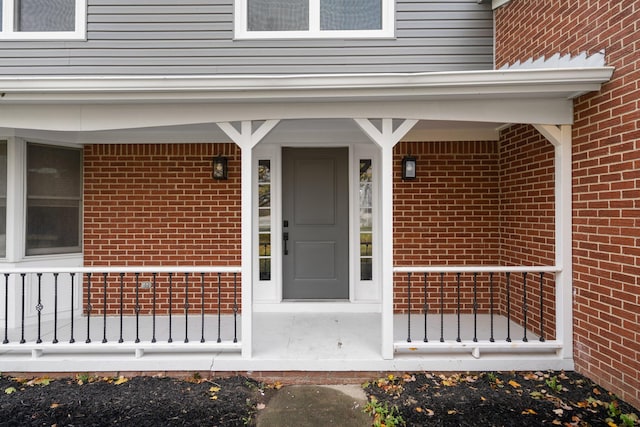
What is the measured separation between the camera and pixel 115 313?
484 cm

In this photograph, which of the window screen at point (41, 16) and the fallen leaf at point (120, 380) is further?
the window screen at point (41, 16)

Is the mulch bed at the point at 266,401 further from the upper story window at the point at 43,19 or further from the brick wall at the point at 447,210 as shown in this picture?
the upper story window at the point at 43,19

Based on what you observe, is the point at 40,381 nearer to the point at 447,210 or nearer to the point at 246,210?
the point at 246,210

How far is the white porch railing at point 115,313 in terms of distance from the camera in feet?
11.4

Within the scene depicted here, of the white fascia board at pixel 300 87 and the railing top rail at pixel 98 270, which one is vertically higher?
the white fascia board at pixel 300 87

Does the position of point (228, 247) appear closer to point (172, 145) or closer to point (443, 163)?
point (172, 145)

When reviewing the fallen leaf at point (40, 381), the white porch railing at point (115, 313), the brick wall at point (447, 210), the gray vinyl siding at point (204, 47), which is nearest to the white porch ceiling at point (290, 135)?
the brick wall at point (447, 210)

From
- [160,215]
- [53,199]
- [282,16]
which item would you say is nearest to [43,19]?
[53,199]

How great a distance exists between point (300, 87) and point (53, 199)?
3487mm

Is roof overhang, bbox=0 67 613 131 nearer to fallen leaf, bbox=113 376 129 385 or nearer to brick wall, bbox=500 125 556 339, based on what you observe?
brick wall, bbox=500 125 556 339

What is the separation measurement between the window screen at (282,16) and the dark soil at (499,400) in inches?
171

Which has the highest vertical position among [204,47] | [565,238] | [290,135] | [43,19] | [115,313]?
[43,19]

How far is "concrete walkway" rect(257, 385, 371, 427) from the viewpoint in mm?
2822

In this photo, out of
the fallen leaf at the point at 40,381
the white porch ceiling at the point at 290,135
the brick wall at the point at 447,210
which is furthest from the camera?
the brick wall at the point at 447,210
